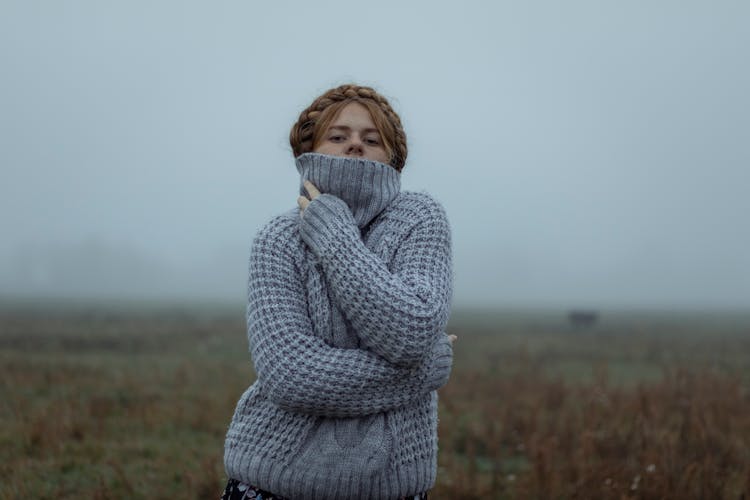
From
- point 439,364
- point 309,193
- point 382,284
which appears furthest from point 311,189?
point 439,364

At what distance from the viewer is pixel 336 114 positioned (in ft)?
6.97

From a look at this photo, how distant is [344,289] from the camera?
184 cm

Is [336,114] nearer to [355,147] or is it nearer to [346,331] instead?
[355,147]

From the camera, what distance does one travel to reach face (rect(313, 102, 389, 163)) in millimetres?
2107

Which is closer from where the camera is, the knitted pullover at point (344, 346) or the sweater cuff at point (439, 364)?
the knitted pullover at point (344, 346)

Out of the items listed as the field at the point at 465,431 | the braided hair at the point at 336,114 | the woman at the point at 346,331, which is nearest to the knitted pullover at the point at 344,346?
the woman at the point at 346,331

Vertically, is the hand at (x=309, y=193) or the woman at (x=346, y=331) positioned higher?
the hand at (x=309, y=193)

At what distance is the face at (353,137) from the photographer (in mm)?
2107

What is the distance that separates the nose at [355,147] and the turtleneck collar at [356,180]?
92 millimetres

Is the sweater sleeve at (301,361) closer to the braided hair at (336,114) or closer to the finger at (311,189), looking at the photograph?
the finger at (311,189)

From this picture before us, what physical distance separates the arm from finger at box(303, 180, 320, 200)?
49 mm

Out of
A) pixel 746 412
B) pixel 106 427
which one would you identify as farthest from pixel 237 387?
pixel 746 412

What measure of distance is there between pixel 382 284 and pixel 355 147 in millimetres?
522

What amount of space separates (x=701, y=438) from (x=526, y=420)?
2.01 metres
